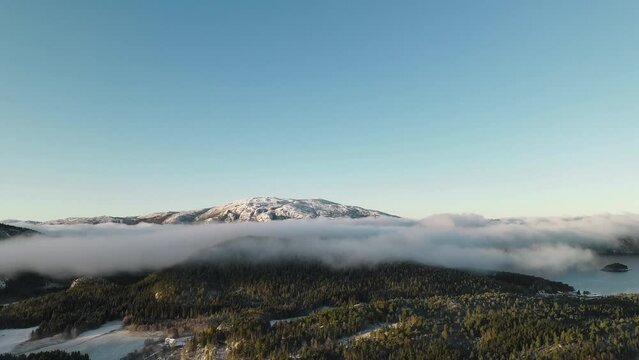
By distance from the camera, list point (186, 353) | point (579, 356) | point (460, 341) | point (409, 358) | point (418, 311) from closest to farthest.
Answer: point (579, 356) → point (409, 358) → point (460, 341) → point (186, 353) → point (418, 311)

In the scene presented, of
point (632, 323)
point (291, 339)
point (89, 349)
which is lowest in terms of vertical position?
point (89, 349)

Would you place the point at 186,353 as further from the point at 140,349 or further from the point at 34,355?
the point at 34,355

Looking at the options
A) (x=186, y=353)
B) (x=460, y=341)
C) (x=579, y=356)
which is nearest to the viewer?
(x=579, y=356)

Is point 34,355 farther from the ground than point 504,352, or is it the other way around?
point 504,352

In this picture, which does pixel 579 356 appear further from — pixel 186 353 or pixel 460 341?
pixel 186 353

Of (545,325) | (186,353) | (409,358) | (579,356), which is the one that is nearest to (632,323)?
(545,325)

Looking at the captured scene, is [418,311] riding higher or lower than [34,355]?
higher

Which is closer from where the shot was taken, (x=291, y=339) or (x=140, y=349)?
(x=291, y=339)

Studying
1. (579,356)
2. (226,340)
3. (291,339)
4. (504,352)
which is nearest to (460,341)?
(504,352)

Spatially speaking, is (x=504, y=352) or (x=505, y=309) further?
(x=505, y=309)

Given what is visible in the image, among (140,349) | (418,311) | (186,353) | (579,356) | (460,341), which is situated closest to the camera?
(579,356)
